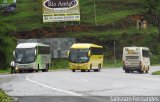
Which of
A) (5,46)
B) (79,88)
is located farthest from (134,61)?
(79,88)

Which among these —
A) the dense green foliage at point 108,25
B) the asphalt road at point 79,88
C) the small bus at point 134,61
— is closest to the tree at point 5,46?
the dense green foliage at point 108,25

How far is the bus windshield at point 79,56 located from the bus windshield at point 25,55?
4.31m

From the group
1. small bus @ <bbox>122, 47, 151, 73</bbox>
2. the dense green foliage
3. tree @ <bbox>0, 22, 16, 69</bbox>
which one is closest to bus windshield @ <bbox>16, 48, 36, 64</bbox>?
tree @ <bbox>0, 22, 16, 69</bbox>

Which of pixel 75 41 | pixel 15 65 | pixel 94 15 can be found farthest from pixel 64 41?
pixel 15 65

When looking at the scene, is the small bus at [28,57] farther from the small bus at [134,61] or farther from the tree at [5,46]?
the small bus at [134,61]

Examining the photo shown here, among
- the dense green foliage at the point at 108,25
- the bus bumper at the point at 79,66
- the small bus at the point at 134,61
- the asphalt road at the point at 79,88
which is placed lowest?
the bus bumper at the point at 79,66

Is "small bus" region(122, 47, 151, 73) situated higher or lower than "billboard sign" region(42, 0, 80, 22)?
lower

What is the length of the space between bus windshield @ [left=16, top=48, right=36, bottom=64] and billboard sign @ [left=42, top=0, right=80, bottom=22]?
19.0 metres

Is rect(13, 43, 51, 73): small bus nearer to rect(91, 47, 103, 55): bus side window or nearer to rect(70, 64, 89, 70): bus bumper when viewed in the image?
rect(70, 64, 89, 70): bus bumper

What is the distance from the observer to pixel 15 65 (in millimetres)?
59844

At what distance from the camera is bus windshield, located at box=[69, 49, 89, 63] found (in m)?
59.1

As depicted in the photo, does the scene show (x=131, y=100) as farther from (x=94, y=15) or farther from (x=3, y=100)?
(x=94, y=15)

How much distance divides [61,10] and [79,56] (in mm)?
20514

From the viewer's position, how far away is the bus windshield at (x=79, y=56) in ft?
194
